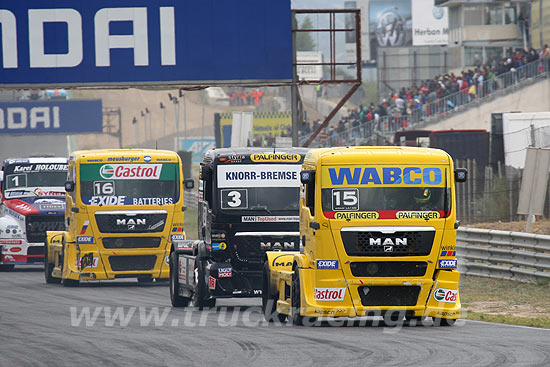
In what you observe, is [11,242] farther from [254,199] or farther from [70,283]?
[254,199]

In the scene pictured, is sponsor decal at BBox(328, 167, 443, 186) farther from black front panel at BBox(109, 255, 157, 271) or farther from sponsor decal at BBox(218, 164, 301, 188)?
black front panel at BBox(109, 255, 157, 271)

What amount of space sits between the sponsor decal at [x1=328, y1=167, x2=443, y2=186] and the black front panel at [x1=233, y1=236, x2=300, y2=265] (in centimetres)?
335

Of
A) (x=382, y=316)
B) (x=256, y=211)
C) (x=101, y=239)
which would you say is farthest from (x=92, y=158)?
(x=382, y=316)

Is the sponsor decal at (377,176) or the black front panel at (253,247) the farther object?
the black front panel at (253,247)

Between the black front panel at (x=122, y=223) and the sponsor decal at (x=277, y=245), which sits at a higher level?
the sponsor decal at (x=277, y=245)

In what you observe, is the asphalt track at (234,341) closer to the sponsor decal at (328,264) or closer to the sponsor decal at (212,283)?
the sponsor decal at (212,283)

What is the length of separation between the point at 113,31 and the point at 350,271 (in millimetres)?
17199

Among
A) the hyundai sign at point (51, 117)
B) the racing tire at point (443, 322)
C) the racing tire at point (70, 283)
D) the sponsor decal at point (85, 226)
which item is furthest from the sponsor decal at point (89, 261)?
the hyundai sign at point (51, 117)

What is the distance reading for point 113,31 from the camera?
2941 centimetres

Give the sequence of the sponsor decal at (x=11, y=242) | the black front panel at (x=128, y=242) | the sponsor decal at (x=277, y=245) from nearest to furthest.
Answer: the sponsor decal at (x=277, y=245)
the black front panel at (x=128, y=242)
the sponsor decal at (x=11, y=242)

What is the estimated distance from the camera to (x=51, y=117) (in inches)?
3563

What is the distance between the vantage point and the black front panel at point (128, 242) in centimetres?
2255

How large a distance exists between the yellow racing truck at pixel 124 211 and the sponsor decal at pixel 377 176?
8969 millimetres

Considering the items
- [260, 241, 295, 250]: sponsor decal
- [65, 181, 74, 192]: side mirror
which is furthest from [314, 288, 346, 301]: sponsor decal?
[65, 181, 74, 192]: side mirror
